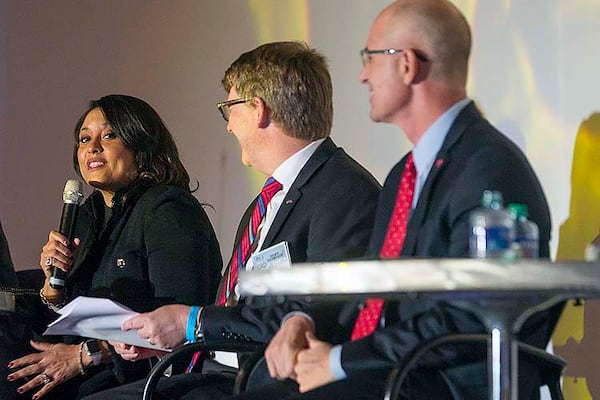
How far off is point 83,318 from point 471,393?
1.26 meters

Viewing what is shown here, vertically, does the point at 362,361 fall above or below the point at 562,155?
below

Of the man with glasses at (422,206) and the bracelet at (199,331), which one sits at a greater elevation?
the man with glasses at (422,206)

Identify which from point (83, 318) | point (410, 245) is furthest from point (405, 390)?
point (83, 318)

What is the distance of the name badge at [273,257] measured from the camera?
3.15 metres

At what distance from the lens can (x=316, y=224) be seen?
314 centimetres

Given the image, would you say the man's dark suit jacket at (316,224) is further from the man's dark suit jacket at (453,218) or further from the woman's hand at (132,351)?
the man's dark suit jacket at (453,218)

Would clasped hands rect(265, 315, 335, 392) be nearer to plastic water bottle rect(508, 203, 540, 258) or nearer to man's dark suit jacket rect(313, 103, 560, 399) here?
man's dark suit jacket rect(313, 103, 560, 399)

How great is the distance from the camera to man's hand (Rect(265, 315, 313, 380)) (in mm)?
2512

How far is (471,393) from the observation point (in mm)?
2385

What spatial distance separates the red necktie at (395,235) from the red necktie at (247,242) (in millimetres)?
772

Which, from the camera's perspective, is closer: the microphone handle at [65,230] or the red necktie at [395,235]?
the red necktie at [395,235]

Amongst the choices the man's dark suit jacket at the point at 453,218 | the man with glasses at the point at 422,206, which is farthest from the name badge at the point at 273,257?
the man's dark suit jacket at the point at 453,218

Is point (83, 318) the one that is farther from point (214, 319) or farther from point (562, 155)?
point (562, 155)

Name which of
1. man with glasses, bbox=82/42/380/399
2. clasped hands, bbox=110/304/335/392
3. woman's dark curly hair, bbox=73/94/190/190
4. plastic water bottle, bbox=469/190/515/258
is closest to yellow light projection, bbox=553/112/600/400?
man with glasses, bbox=82/42/380/399
